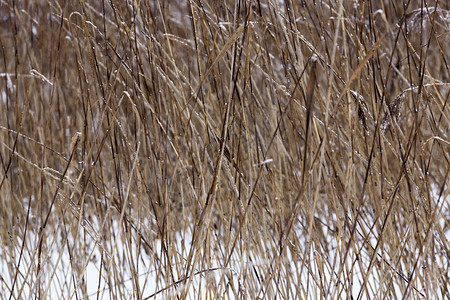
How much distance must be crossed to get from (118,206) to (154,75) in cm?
27

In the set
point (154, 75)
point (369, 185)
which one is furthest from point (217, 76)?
point (369, 185)

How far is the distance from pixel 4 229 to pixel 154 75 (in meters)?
0.81

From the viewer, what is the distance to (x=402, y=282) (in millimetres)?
912

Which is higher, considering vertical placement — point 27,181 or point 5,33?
point 5,33

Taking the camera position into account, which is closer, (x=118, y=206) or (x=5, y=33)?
(x=118, y=206)

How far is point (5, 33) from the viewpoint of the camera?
7.13ft

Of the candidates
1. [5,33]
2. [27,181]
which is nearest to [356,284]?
[27,181]

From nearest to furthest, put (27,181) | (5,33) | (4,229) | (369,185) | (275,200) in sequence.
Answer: (275,200) → (369,185) → (4,229) → (27,181) → (5,33)

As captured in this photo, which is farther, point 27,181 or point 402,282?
point 27,181

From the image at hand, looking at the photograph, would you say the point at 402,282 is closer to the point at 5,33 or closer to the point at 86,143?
the point at 86,143

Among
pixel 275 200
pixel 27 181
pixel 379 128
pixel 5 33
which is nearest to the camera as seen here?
pixel 379 128

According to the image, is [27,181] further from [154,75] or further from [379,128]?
[379,128]

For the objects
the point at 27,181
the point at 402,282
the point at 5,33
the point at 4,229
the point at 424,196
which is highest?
the point at 5,33

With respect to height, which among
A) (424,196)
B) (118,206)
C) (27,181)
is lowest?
(424,196)
